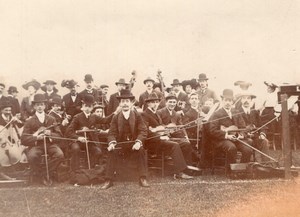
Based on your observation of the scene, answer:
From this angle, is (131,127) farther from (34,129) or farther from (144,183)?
(34,129)

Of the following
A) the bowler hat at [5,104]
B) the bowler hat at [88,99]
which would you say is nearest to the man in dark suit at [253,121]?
the bowler hat at [88,99]

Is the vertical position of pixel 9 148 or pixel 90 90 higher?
pixel 90 90

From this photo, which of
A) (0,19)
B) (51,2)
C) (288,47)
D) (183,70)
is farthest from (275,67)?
(0,19)

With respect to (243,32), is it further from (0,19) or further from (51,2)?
(0,19)

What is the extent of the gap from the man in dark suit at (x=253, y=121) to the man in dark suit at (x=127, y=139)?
1217 mm

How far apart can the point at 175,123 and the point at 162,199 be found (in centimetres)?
118

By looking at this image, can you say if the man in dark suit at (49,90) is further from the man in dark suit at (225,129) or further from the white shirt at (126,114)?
the man in dark suit at (225,129)

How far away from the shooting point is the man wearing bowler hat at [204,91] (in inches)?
239

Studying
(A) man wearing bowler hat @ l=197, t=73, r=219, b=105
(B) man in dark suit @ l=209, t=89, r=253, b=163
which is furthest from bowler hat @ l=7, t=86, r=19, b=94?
(B) man in dark suit @ l=209, t=89, r=253, b=163

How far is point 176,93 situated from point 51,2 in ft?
6.67

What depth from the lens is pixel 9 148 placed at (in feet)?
19.3

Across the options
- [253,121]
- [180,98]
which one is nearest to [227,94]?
[253,121]

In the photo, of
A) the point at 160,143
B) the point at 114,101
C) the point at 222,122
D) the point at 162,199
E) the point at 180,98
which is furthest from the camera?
the point at 180,98

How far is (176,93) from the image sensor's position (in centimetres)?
689
